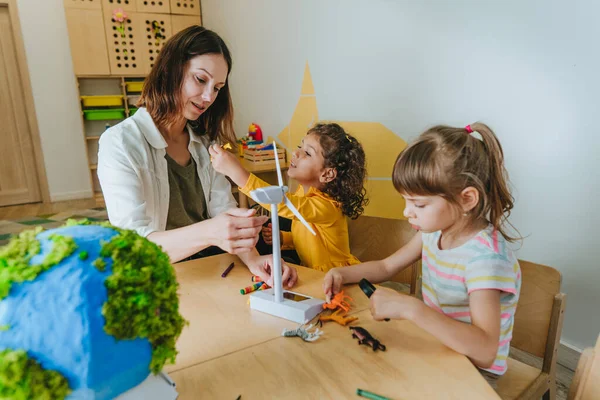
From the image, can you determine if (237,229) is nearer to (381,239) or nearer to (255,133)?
(381,239)

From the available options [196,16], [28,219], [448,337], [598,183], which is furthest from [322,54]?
[28,219]

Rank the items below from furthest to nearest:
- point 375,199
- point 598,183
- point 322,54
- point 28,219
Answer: point 28,219, point 322,54, point 375,199, point 598,183

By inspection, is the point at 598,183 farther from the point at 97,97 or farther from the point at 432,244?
the point at 97,97

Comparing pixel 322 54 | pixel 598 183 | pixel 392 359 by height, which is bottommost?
pixel 392 359

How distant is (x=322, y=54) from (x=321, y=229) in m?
1.66

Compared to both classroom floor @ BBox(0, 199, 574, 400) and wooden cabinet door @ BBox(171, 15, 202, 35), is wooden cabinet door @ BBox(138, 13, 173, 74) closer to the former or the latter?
wooden cabinet door @ BBox(171, 15, 202, 35)

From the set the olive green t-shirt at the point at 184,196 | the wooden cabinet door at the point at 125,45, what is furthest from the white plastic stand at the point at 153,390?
the wooden cabinet door at the point at 125,45

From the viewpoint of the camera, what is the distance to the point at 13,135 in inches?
194

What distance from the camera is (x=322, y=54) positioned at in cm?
292

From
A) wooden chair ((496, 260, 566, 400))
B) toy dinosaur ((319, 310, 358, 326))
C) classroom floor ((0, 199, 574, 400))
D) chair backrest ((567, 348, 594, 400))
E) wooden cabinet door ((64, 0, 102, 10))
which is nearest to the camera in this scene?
chair backrest ((567, 348, 594, 400))

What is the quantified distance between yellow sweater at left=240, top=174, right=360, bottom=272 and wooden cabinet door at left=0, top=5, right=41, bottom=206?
4656mm

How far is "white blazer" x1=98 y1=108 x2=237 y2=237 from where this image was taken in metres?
1.35

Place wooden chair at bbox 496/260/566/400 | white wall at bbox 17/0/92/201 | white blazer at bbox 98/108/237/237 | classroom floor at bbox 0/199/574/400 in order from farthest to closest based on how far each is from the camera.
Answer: white wall at bbox 17/0/92/201 < classroom floor at bbox 0/199/574/400 < white blazer at bbox 98/108/237/237 < wooden chair at bbox 496/260/566/400

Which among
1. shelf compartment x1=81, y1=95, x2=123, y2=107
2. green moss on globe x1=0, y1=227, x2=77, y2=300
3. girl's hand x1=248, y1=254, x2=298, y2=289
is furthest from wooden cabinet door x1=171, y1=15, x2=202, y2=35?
green moss on globe x1=0, y1=227, x2=77, y2=300
